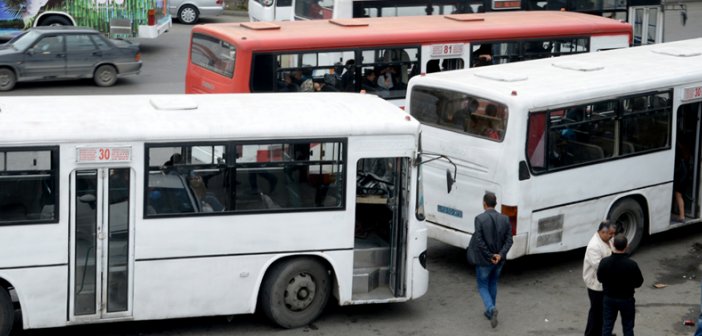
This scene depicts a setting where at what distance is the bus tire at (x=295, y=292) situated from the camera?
11242 mm

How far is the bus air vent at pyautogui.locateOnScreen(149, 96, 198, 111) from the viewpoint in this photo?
11.3 meters

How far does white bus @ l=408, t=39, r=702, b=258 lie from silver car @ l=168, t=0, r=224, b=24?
2093 centimetres

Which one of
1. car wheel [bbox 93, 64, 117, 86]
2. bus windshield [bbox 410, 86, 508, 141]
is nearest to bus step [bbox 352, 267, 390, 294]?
bus windshield [bbox 410, 86, 508, 141]

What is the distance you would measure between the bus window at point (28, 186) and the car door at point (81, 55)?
1443cm

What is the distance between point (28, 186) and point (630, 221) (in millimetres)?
7537

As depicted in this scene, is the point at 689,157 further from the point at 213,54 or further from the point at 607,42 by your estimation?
the point at 213,54

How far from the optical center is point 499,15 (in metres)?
20.5

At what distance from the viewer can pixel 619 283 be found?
10.3 m

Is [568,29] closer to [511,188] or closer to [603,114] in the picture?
[603,114]

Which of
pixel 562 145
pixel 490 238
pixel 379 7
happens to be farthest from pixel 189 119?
pixel 379 7

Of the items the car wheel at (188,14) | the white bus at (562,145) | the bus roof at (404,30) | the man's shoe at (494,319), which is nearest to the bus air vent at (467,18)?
the bus roof at (404,30)

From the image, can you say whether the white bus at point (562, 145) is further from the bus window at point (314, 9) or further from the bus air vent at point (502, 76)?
the bus window at point (314, 9)

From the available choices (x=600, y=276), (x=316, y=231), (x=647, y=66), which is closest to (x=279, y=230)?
(x=316, y=231)

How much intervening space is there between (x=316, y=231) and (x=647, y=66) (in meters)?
5.82
